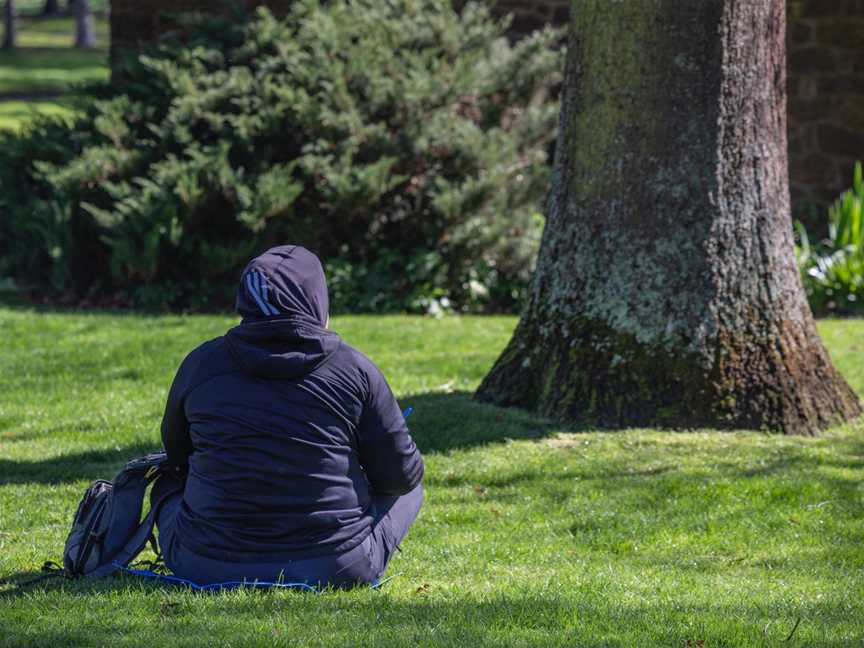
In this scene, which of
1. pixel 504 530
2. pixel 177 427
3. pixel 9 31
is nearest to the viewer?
pixel 177 427

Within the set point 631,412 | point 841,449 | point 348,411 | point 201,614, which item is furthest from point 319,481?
point 841,449

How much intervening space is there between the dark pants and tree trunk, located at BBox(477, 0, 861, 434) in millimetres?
2648

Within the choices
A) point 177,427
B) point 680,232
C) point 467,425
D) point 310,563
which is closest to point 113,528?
point 177,427

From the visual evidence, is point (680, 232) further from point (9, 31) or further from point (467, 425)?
point (9, 31)

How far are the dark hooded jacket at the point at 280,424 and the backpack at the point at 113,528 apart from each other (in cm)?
30

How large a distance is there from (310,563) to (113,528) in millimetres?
801

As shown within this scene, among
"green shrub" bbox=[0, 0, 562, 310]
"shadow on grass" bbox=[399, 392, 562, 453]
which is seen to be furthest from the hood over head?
"green shrub" bbox=[0, 0, 562, 310]

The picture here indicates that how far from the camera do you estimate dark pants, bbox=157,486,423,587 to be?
453cm

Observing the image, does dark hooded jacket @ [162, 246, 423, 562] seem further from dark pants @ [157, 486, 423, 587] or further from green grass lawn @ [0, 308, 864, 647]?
green grass lawn @ [0, 308, 864, 647]

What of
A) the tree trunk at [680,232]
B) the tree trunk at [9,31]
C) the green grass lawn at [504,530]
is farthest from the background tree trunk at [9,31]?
the tree trunk at [680,232]

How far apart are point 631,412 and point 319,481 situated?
3094 mm

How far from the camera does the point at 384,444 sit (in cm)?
456

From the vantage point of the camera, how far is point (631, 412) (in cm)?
720

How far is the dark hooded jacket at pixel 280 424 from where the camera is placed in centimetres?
439
